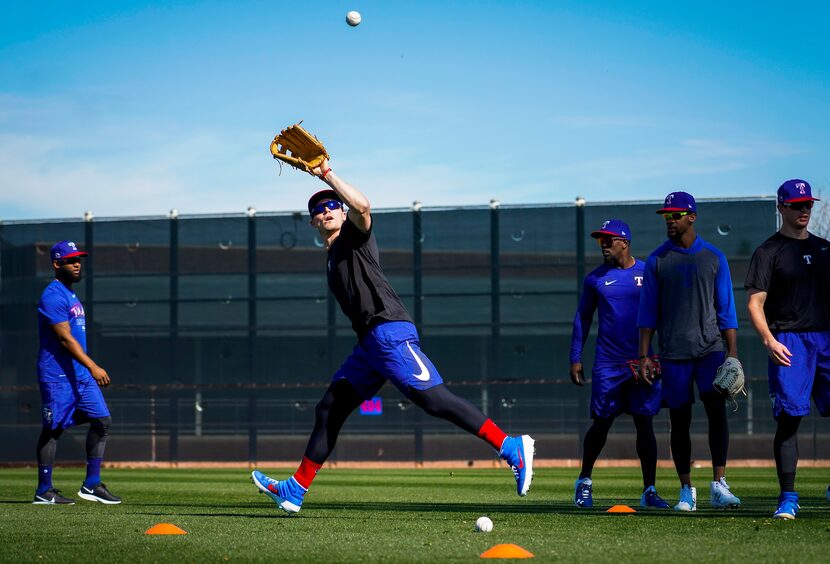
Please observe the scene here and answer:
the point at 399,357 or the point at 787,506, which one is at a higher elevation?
the point at 399,357

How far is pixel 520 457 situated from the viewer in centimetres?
718

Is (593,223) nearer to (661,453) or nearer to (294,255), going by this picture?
(661,453)

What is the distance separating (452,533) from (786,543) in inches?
70.8

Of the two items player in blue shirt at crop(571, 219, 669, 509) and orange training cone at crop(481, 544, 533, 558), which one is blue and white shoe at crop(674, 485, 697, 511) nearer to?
player in blue shirt at crop(571, 219, 669, 509)

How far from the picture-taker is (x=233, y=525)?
7348mm

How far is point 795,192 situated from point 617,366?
2.22 meters

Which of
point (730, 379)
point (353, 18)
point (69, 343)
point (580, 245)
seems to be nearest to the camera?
point (730, 379)

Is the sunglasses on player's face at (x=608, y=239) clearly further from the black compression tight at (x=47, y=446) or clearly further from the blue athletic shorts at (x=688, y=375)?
the black compression tight at (x=47, y=446)

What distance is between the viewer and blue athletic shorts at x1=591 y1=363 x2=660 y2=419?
9023 mm

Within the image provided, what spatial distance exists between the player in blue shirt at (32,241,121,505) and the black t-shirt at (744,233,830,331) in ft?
17.8

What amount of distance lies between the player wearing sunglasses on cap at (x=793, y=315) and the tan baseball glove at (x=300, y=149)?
9.03 ft

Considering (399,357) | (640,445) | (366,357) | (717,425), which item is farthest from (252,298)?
(399,357)

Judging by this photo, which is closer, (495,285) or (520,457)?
(520,457)

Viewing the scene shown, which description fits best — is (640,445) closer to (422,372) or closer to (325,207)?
(422,372)
